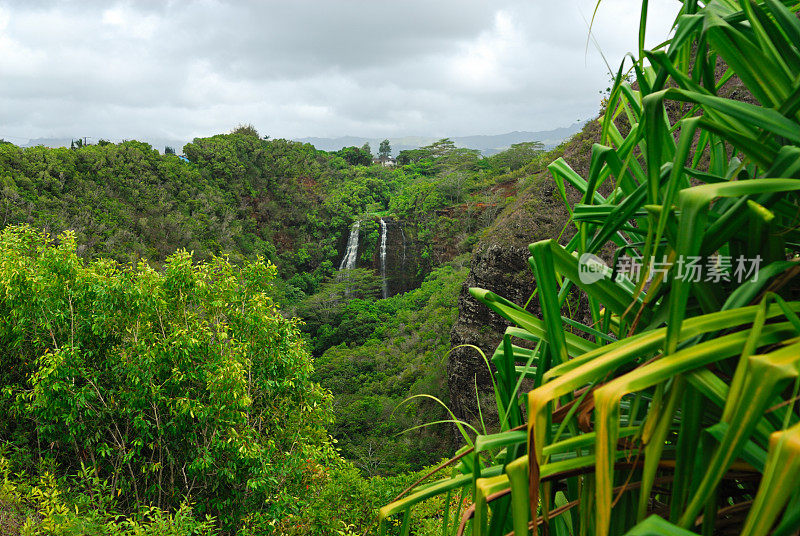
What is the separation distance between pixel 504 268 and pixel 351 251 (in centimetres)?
1685

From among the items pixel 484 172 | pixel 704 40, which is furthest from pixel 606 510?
pixel 484 172

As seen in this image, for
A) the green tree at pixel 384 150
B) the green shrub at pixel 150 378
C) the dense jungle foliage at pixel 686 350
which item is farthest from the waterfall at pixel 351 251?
the green tree at pixel 384 150

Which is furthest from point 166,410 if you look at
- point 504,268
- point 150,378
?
point 504,268

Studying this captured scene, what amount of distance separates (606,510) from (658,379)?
4.3 inches

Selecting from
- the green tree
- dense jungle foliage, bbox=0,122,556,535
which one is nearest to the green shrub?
dense jungle foliage, bbox=0,122,556,535

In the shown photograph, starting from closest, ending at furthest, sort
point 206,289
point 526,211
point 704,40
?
point 704,40
point 206,289
point 526,211

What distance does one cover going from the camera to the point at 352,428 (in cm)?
1246

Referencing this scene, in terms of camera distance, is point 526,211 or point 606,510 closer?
point 606,510

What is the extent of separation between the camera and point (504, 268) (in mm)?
9070

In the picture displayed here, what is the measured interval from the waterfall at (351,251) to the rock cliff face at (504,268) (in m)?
14.6

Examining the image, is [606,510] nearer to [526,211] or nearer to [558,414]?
[558,414]

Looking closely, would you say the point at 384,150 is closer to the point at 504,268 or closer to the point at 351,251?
the point at 351,251

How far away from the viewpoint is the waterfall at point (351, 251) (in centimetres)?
2456

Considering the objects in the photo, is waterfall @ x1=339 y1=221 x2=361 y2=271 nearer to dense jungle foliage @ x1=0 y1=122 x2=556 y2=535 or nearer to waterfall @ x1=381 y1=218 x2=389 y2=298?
waterfall @ x1=381 y1=218 x2=389 y2=298
